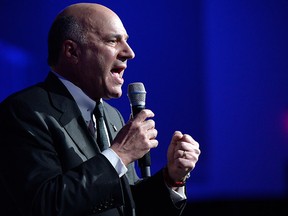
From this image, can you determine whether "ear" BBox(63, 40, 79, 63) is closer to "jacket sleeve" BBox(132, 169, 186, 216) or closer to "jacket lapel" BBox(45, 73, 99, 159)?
"jacket lapel" BBox(45, 73, 99, 159)

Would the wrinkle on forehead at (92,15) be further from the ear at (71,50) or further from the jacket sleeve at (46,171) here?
the jacket sleeve at (46,171)

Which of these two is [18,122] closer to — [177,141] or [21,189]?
[21,189]

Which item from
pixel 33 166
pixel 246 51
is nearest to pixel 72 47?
pixel 33 166

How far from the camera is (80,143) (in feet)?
4.57

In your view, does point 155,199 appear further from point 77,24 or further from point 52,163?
point 77,24

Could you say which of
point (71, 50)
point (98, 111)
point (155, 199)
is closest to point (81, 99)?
point (98, 111)

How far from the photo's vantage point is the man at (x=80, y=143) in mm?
1239

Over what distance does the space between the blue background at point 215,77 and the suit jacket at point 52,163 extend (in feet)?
6.17

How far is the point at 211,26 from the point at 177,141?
2.42 m

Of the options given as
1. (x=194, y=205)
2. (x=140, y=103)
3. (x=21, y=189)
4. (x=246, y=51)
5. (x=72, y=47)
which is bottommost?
(x=194, y=205)

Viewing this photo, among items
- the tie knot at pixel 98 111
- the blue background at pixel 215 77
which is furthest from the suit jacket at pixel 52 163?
the blue background at pixel 215 77

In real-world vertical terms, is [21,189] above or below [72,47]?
below

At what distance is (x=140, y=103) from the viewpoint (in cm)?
149

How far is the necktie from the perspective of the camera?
4.87ft
